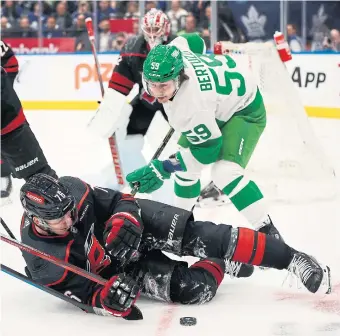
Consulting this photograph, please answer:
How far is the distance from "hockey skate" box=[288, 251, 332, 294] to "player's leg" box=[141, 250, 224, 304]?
0.85 ft

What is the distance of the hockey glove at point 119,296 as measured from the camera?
220cm

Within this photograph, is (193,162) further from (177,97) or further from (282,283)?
(282,283)

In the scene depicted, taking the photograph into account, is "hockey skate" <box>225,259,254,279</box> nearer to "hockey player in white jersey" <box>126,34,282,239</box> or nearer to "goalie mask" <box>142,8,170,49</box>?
"hockey player in white jersey" <box>126,34,282,239</box>

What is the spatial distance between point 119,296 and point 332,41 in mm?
4015

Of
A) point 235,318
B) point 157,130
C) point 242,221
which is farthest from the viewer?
point 157,130

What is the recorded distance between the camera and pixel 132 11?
6492 millimetres

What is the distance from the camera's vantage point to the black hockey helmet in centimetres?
218

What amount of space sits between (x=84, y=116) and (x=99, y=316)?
3916 millimetres

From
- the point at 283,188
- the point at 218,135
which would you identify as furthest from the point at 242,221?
the point at 218,135

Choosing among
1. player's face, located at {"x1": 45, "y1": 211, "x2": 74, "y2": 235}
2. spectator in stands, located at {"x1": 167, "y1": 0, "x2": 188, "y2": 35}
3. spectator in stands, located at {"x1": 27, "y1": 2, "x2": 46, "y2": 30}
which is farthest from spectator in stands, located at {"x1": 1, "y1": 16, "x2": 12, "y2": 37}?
player's face, located at {"x1": 45, "y1": 211, "x2": 74, "y2": 235}

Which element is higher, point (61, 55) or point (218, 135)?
point (218, 135)

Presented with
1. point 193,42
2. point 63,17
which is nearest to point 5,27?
point 63,17

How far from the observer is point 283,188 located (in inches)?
161

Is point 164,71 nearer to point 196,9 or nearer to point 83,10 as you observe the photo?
point 196,9
